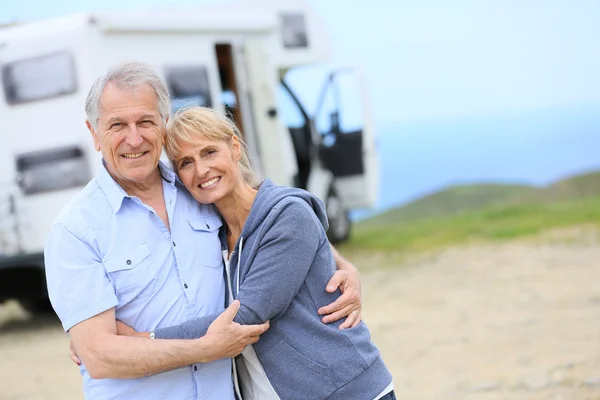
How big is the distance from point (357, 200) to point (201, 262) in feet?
28.7

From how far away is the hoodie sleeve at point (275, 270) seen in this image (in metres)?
2.27

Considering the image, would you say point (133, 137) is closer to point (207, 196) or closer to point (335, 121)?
point (207, 196)

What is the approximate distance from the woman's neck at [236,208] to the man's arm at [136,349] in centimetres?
32

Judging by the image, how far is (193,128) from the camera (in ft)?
8.07

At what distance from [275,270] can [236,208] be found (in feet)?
0.96

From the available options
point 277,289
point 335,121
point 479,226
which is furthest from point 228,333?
point 479,226

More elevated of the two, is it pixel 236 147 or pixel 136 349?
pixel 236 147

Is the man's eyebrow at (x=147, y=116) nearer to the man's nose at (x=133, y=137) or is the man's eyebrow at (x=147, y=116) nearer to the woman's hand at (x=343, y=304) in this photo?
the man's nose at (x=133, y=137)

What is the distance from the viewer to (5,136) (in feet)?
24.9

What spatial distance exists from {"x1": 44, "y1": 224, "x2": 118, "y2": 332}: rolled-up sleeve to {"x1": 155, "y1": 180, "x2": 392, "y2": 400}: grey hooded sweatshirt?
0.57 ft

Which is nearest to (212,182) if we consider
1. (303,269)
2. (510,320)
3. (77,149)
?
(303,269)

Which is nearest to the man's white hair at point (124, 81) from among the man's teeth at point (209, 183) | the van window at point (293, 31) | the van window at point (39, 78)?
the man's teeth at point (209, 183)

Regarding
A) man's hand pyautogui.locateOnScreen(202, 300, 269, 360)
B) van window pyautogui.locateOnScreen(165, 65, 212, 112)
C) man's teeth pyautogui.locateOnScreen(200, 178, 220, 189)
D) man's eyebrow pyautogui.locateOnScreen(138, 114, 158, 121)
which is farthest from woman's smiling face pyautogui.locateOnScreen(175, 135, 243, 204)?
van window pyautogui.locateOnScreen(165, 65, 212, 112)

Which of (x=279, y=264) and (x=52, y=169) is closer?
(x=279, y=264)
